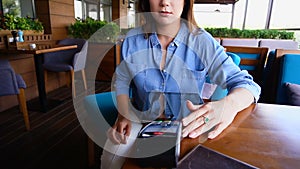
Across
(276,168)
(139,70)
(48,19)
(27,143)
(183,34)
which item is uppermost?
(48,19)

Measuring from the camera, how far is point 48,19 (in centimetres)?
384

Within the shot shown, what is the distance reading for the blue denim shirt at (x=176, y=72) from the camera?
0.94 metres

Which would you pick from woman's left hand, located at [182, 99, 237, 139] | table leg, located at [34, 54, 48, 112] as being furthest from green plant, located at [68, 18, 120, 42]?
woman's left hand, located at [182, 99, 237, 139]

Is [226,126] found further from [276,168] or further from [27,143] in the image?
[27,143]

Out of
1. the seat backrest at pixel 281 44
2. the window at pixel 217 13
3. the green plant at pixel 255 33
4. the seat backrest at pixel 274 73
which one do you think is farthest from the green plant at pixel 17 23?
the window at pixel 217 13

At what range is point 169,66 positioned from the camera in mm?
956

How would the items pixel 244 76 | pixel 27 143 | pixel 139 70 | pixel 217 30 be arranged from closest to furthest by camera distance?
pixel 244 76 → pixel 139 70 → pixel 27 143 → pixel 217 30

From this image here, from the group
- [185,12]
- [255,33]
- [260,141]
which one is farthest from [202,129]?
[255,33]

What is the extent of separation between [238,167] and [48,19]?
164 inches

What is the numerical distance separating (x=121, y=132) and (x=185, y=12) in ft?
2.13

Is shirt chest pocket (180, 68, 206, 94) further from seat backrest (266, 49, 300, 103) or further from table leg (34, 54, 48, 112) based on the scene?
table leg (34, 54, 48, 112)

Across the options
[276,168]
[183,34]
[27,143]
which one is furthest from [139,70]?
[27,143]

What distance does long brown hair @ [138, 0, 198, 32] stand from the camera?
98 centimetres

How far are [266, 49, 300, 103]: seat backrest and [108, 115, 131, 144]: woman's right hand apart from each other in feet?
6.40
